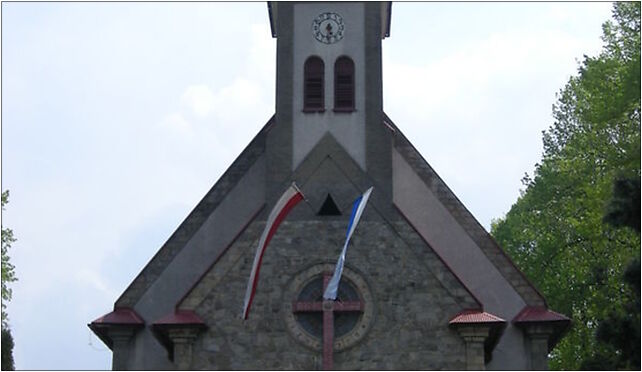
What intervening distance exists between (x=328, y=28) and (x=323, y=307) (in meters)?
9.09

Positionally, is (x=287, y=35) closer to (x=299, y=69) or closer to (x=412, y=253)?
(x=299, y=69)

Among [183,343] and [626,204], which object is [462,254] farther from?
[626,204]

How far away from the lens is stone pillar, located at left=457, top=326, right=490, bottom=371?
27.2 metres

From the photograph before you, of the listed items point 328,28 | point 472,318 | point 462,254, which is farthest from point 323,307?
point 328,28

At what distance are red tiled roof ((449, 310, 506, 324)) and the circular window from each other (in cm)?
215

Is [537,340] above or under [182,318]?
under

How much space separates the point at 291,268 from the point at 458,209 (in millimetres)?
6828

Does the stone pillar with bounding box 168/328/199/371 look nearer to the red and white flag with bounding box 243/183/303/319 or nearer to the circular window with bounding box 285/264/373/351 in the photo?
the red and white flag with bounding box 243/183/303/319

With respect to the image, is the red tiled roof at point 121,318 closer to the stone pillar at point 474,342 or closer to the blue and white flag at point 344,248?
the blue and white flag at point 344,248

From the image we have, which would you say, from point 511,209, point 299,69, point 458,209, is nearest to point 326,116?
point 299,69

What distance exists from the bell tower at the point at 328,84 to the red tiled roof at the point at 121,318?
210 inches

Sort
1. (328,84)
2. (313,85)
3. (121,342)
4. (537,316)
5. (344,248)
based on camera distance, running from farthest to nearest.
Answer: (313,85) < (328,84) < (121,342) < (537,316) < (344,248)

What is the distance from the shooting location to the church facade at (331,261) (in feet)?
90.8

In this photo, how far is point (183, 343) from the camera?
90.5 feet
